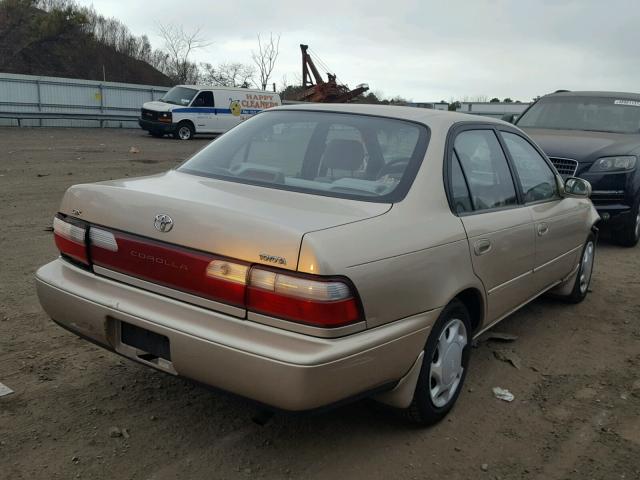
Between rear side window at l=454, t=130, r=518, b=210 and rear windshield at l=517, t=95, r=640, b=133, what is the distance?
5.31m

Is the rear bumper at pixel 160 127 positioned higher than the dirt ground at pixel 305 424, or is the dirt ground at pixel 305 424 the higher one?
the dirt ground at pixel 305 424

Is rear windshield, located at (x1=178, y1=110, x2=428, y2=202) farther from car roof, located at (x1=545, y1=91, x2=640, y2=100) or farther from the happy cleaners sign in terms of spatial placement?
the happy cleaners sign

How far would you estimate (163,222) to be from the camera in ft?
8.87

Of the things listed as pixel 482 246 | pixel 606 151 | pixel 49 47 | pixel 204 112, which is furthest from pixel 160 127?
pixel 49 47

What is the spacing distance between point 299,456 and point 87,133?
2294cm

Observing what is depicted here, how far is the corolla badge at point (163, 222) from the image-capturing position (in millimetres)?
2684

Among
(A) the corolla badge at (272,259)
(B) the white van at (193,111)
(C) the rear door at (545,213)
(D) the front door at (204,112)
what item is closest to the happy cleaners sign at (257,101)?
(B) the white van at (193,111)

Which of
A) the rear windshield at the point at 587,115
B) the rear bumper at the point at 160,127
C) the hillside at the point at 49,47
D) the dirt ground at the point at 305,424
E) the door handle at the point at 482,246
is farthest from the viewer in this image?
the hillside at the point at 49,47

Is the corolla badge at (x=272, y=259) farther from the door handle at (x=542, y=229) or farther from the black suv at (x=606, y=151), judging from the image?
the black suv at (x=606, y=151)

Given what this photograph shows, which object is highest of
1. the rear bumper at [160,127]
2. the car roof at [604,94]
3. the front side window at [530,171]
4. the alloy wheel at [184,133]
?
the car roof at [604,94]

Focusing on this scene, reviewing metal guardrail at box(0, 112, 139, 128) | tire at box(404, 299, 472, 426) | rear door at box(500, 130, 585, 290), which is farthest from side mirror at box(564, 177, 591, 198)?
metal guardrail at box(0, 112, 139, 128)

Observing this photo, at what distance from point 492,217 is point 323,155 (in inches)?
40.9

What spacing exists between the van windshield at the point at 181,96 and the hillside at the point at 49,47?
22.1 m

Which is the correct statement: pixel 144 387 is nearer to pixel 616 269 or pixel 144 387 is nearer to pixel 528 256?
pixel 528 256
